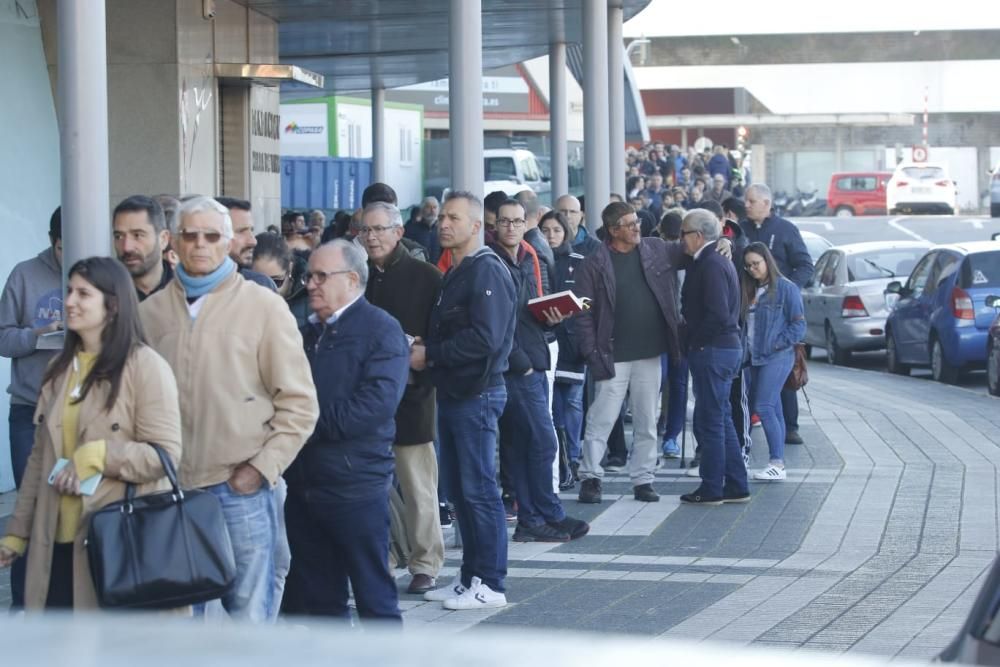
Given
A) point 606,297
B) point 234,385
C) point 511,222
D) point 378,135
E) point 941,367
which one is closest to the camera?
point 234,385

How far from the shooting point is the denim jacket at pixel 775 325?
11.5m

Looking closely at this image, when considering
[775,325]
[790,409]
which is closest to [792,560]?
[775,325]

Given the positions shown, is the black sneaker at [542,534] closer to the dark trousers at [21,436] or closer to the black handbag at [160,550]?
the dark trousers at [21,436]

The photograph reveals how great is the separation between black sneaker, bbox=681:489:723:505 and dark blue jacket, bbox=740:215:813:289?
11.5 ft

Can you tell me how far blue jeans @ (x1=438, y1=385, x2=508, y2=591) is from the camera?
7.45 m

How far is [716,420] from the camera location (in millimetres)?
10305

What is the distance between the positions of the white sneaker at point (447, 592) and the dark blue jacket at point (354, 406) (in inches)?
69.2

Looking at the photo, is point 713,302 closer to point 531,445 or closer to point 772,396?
point 772,396

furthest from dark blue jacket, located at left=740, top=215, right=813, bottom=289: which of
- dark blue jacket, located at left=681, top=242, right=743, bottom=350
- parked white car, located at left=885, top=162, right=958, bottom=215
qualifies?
parked white car, located at left=885, top=162, right=958, bottom=215

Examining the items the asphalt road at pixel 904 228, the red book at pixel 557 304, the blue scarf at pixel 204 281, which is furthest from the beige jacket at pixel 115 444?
the asphalt road at pixel 904 228

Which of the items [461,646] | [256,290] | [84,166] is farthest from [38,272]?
[461,646]

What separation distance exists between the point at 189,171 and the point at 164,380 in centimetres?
874

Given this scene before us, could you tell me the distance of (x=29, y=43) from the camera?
11391 mm

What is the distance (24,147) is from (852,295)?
1306cm
